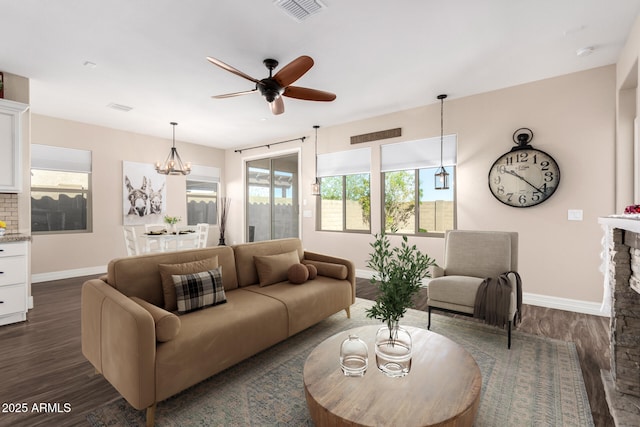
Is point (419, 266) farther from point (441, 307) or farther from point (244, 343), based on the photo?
point (441, 307)

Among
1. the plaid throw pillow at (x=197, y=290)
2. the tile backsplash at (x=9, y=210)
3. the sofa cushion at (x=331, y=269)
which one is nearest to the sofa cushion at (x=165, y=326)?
the plaid throw pillow at (x=197, y=290)

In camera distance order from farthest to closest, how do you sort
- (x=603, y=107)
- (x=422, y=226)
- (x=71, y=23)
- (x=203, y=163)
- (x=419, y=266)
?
(x=203, y=163), (x=422, y=226), (x=603, y=107), (x=71, y=23), (x=419, y=266)

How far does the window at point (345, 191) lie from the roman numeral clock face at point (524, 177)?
2052 mm

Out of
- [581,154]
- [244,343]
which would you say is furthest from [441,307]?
[581,154]

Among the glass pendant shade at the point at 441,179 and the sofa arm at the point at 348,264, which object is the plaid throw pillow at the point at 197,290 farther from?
the glass pendant shade at the point at 441,179

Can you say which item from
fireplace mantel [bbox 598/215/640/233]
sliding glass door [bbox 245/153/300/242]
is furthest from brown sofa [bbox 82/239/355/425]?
sliding glass door [bbox 245/153/300/242]

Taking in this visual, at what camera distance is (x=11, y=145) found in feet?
11.3

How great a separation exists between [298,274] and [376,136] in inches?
124

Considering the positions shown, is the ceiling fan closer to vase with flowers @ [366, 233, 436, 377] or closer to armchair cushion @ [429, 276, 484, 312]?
vase with flowers @ [366, 233, 436, 377]

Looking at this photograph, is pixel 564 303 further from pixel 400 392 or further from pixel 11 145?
pixel 11 145

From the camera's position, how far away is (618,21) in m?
2.61

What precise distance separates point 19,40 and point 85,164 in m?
3.20

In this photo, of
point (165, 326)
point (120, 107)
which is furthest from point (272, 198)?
point (165, 326)

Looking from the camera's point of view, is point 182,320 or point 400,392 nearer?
point 400,392
